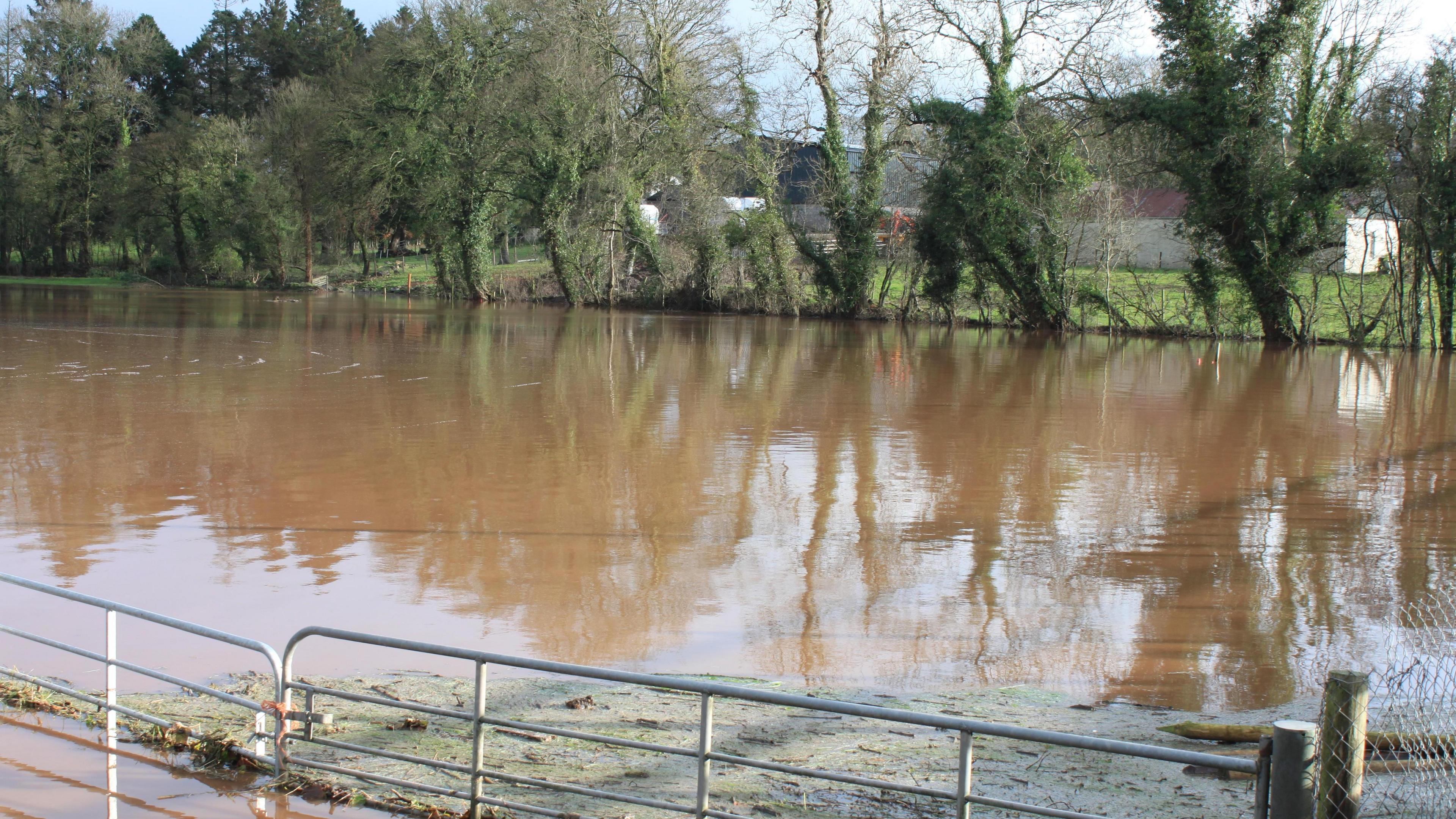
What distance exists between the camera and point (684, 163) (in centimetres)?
4484

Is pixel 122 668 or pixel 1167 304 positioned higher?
pixel 1167 304

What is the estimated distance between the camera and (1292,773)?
10.9 feet

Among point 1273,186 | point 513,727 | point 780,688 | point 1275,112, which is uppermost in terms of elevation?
point 1275,112

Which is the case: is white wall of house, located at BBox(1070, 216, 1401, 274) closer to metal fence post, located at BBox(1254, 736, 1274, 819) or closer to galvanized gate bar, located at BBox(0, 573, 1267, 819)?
metal fence post, located at BBox(1254, 736, 1274, 819)

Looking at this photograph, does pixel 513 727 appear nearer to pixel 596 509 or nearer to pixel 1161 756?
pixel 1161 756

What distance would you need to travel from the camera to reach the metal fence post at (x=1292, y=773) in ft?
10.8

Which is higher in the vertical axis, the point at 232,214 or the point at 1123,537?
the point at 232,214

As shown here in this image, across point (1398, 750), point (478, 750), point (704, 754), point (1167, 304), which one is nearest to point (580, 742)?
point (478, 750)

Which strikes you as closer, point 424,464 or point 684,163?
point 424,464

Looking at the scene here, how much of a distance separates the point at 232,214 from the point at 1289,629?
60395 mm

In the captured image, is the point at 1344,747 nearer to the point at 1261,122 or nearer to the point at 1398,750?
the point at 1398,750

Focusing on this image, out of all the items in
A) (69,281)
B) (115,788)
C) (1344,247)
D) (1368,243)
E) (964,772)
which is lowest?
(115,788)

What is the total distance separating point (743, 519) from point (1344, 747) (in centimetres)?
732

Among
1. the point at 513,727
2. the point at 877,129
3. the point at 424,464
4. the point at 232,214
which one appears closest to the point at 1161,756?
the point at 513,727
